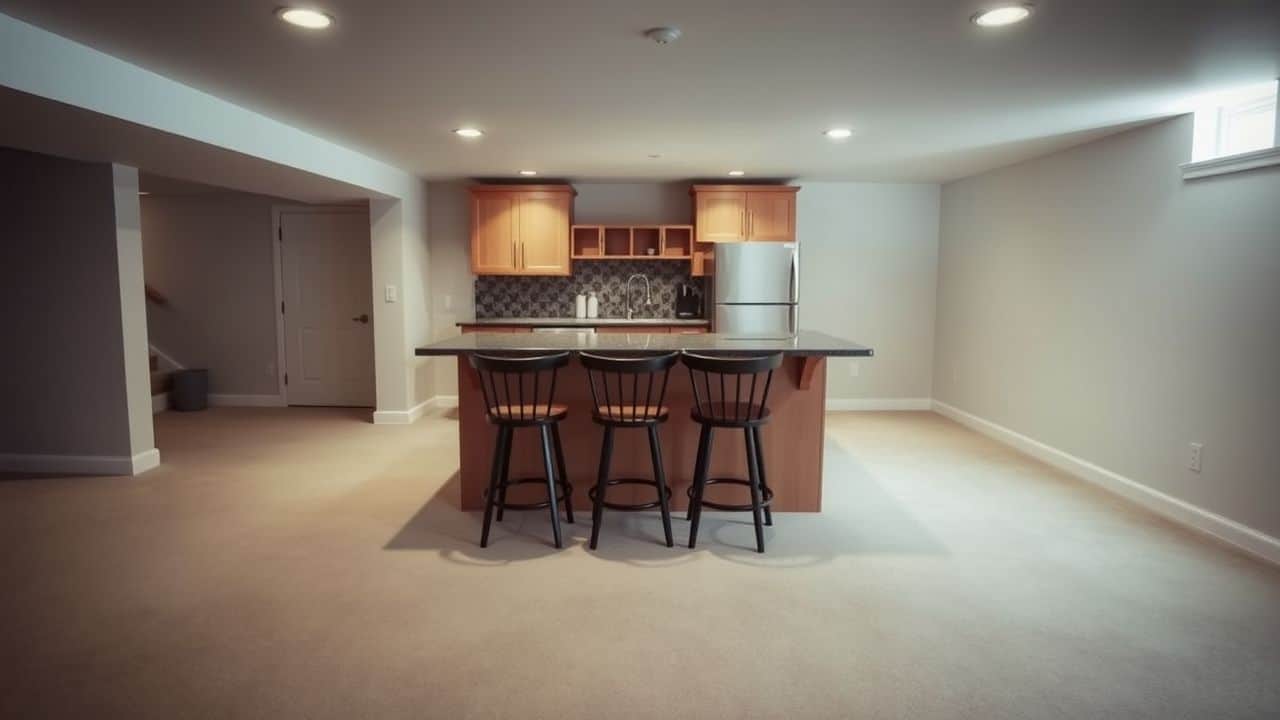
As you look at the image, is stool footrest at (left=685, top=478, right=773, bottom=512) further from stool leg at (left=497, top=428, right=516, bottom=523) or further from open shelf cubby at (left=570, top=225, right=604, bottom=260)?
open shelf cubby at (left=570, top=225, right=604, bottom=260)

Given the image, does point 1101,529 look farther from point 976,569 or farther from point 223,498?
point 223,498

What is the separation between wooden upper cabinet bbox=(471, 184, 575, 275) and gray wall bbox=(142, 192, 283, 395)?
7.16ft

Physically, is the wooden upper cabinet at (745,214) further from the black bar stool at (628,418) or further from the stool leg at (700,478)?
the stool leg at (700,478)

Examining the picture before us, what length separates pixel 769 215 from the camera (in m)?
6.30

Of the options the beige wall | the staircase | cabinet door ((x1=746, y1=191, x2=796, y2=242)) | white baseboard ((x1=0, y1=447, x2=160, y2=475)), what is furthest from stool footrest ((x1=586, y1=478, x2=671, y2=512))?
the staircase

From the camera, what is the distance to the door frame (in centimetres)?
676

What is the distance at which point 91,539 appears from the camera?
3410 millimetres

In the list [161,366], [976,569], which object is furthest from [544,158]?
[161,366]

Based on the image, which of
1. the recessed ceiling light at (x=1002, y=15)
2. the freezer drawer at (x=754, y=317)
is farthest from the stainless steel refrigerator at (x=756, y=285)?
the recessed ceiling light at (x=1002, y=15)

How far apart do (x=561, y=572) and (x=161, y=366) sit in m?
6.04

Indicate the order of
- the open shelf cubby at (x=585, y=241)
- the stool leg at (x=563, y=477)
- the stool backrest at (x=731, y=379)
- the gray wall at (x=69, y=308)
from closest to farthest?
the stool backrest at (x=731, y=379), the stool leg at (x=563, y=477), the gray wall at (x=69, y=308), the open shelf cubby at (x=585, y=241)

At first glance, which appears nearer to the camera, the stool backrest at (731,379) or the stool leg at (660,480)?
the stool backrest at (731,379)

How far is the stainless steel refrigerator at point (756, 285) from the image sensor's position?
6035 mm

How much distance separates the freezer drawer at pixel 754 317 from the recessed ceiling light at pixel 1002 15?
3.67 meters
